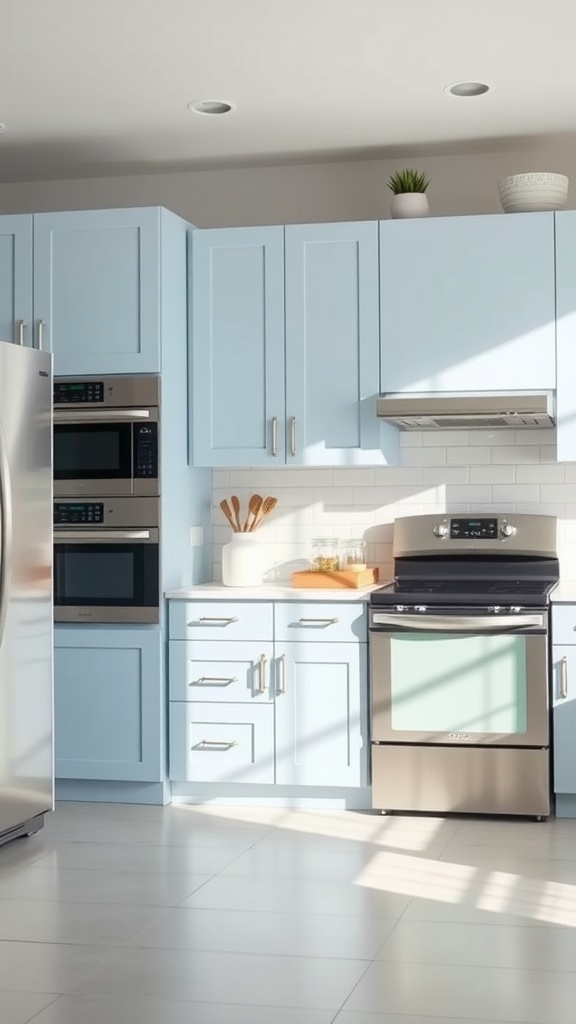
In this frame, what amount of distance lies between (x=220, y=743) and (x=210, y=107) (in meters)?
2.31

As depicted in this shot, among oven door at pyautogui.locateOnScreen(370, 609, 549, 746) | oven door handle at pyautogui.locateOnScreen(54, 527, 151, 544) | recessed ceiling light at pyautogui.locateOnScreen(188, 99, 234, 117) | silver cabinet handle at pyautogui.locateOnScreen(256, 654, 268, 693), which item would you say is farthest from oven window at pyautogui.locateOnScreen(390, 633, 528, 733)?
recessed ceiling light at pyautogui.locateOnScreen(188, 99, 234, 117)

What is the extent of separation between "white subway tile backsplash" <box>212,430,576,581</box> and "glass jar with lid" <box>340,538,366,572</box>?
13 cm

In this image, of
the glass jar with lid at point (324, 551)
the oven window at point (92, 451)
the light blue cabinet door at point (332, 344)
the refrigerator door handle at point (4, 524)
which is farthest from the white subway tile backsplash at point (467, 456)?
the refrigerator door handle at point (4, 524)

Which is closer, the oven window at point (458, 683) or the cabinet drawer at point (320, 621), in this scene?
the oven window at point (458, 683)

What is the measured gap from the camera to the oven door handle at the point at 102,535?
4.89 metres

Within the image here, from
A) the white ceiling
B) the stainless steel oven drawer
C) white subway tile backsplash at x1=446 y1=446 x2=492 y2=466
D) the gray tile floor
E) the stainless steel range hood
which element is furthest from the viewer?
white subway tile backsplash at x1=446 y1=446 x2=492 y2=466

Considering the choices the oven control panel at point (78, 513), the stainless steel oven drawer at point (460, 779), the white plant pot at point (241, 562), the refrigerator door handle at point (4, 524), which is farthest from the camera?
the white plant pot at point (241, 562)

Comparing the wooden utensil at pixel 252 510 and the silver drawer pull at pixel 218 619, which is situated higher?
the wooden utensil at pixel 252 510

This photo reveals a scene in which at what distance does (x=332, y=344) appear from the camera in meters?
5.05

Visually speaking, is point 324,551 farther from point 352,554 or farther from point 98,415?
point 98,415

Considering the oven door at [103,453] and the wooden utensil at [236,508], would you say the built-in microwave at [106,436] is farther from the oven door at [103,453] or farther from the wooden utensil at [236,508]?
the wooden utensil at [236,508]

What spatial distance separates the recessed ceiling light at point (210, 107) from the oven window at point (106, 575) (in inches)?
62.0

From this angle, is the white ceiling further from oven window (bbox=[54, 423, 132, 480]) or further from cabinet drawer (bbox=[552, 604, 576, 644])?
cabinet drawer (bbox=[552, 604, 576, 644])

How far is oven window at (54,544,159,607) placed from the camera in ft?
16.1
